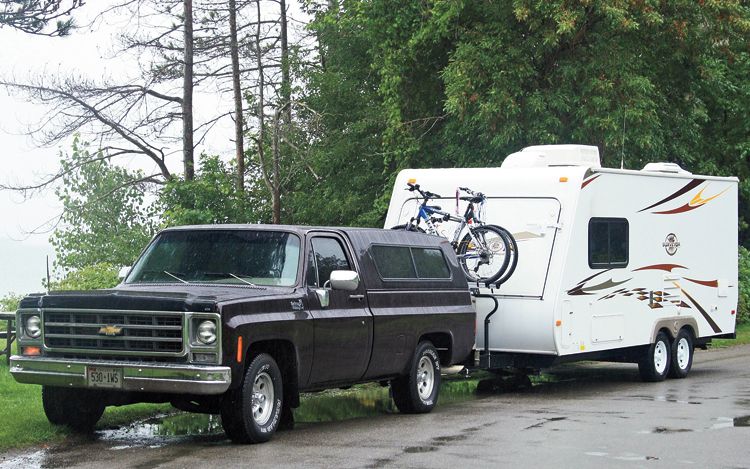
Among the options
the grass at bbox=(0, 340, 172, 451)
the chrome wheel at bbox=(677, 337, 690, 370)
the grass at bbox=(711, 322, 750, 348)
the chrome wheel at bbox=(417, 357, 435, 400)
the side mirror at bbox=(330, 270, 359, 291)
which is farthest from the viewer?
the grass at bbox=(711, 322, 750, 348)

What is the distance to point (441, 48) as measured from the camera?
28.8 meters

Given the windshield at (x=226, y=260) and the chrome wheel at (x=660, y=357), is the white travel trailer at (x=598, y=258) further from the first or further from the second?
the windshield at (x=226, y=260)

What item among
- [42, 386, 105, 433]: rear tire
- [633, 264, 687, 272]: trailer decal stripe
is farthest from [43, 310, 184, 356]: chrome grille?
[633, 264, 687, 272]: trailer decal stripe

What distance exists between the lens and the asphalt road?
9922 millimetres

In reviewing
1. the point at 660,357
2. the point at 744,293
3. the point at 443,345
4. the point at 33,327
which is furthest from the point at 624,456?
the point at 744,293

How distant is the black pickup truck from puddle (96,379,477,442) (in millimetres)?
397

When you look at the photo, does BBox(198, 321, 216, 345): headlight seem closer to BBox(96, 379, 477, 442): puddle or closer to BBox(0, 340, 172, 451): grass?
BBox(96, 379, 477, 442): puddle

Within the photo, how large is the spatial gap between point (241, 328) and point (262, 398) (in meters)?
0.86

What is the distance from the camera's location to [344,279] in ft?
37.9

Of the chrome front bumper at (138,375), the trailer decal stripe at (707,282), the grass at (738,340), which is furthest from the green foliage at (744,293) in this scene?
the chrome front bumper at (138,375)

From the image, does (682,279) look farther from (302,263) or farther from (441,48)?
(441,48)

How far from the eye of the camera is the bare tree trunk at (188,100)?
34625 mm

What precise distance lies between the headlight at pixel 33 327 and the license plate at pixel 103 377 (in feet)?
2.54

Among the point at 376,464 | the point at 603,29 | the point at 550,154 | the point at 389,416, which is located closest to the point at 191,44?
the point at 603,29
